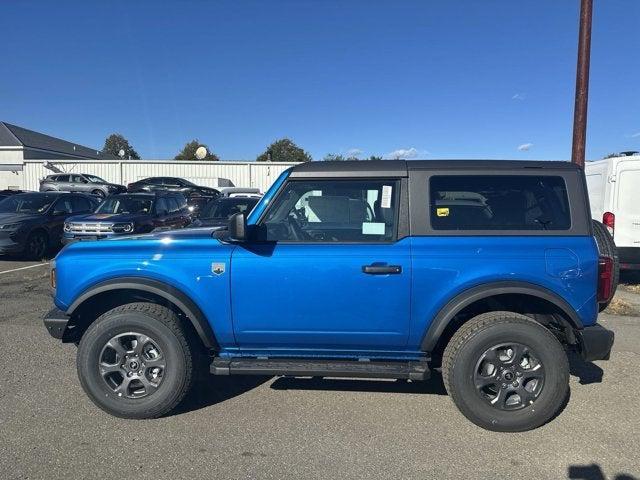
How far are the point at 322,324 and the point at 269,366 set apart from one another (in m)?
0.50

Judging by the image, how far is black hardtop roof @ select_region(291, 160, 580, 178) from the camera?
362 centimetres

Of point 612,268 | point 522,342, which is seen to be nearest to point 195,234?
point 522,342

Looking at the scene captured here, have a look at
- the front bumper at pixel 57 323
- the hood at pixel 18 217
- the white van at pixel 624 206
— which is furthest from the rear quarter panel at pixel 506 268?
the hood at pixel 18 217

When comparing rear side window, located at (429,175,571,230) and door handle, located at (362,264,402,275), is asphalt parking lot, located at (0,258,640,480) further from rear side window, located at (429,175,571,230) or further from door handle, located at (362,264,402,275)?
rear side window, located at (429,175,571,230)

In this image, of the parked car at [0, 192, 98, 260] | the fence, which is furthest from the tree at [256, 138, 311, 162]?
the parked car at [0, 192, 98, 260]

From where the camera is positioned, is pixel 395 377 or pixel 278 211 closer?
pixel 395 377

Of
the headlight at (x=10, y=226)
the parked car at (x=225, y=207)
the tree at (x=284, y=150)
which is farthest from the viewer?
the tree at (x=284, y=150)

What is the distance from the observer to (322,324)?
3527mm

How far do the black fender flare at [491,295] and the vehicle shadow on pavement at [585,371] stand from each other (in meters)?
1.24

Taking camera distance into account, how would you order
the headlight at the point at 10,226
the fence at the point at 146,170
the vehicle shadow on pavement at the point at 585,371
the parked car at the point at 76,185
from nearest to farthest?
the vehicle shadow on pavement at the point at 585,371 → the headlight at the point at 10,226 → the parked car at the point at 76,185 → the fence at the point at 146,170

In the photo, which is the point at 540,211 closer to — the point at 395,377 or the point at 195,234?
the point at 395,377

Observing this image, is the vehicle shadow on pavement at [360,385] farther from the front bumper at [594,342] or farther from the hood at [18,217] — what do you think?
the hood at [18,217]

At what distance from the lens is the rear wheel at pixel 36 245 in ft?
36.2

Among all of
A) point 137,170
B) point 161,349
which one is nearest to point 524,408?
point 161,349
